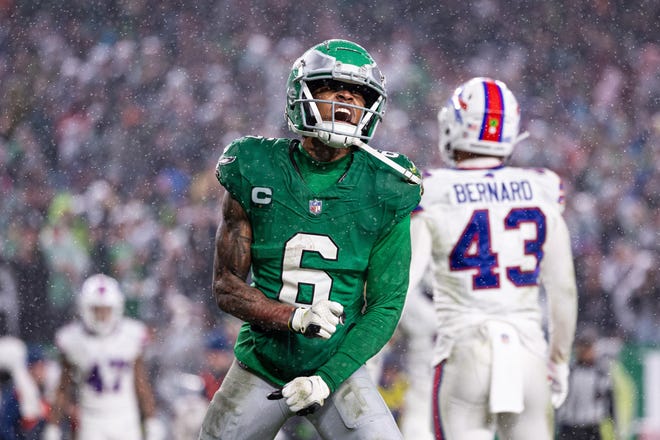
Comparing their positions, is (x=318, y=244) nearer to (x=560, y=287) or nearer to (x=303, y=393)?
(x=303, y=393)

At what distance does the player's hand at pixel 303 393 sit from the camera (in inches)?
93.7

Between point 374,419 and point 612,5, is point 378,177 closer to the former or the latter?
point 374,419

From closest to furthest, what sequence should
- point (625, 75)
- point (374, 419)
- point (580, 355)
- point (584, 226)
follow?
1. point (374, 419)
2. point (580, 355)
3. point (584, 226)
4. point (625, 75)

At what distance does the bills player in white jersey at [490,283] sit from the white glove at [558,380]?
124 millimetres

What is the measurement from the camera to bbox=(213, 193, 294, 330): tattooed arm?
2.58 meters

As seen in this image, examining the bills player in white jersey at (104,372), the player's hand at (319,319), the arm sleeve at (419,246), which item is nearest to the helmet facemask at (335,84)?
the player's hand at (319,319)

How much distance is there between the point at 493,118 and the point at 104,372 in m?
3.06

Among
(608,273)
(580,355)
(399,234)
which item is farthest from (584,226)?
(399,234)

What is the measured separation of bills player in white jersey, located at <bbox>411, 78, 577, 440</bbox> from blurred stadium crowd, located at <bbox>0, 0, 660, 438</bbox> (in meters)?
2.98

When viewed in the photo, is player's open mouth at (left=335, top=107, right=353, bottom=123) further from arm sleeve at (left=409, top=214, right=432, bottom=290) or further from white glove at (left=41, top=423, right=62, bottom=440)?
white glove at (left=41, top=423, right=62, bottom=440)

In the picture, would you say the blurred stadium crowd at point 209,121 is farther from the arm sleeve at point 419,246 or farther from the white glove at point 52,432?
the arm sleeve at point 419,246

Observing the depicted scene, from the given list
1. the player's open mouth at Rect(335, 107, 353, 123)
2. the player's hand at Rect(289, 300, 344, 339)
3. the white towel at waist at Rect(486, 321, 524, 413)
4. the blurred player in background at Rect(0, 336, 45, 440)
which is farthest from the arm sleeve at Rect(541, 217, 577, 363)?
the blurred player in background at Rect(0, 336, 45, 440)

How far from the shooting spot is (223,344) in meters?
6.46

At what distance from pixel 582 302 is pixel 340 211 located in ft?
15.2
